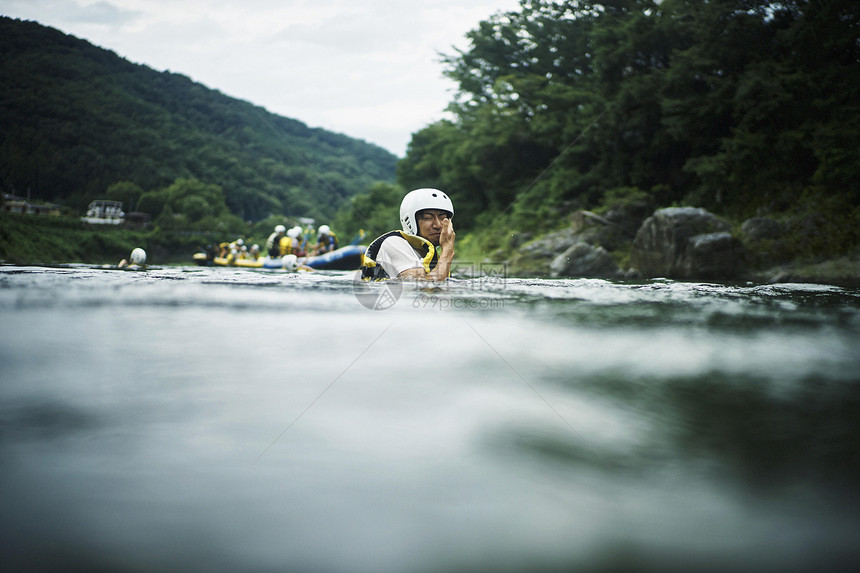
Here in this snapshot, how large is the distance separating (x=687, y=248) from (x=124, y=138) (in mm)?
42664

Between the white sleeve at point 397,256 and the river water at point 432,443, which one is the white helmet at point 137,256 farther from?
the river water at point 432,443

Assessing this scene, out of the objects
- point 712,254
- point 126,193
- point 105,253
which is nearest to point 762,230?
point 712,254

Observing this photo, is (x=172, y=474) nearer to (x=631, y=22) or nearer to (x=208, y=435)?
(x=208, y=435)

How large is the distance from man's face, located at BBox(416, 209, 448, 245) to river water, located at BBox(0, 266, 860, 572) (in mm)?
2645

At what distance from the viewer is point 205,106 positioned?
71.5 m

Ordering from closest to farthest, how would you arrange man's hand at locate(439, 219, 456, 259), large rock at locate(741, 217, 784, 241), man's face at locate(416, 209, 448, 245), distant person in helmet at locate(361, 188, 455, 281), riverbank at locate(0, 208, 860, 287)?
distant person in helmet at locate(361, 188, 455, 281), man's hand at locate(439, 219, 456, 259), man's face at locate(416, 209, 448, 245), riverbank at locate(0, 208, 860, 287), large rock at locate(741, 217, 784, 241)

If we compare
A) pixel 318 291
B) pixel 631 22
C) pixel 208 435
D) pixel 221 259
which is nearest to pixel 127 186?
pixel 221 259

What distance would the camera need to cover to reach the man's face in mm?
7051

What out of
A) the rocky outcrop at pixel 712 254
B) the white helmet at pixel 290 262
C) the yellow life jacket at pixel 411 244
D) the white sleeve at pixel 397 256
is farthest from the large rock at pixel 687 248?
the white helmet at pixel 290 262

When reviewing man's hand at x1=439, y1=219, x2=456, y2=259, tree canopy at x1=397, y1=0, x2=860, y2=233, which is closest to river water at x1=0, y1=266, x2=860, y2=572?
man's hand at x1=439, y1=219, x2=456, y2=259

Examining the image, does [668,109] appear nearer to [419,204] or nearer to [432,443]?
[419,204]

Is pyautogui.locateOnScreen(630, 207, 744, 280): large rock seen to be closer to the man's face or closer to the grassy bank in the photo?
the man's face

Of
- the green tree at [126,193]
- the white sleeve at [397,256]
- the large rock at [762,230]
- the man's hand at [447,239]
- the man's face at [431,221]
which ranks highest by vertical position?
the green tree at [126,193]

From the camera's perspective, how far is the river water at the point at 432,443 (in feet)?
5.49
